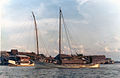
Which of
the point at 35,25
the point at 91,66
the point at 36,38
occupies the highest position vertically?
the point at 35,25

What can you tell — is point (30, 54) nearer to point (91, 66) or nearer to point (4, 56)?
point (4, 56)

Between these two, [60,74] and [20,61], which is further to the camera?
[20,61]

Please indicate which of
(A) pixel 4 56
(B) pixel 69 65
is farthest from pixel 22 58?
(B) pixel 69 65

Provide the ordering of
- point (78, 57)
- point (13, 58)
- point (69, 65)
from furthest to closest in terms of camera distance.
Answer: point (13, 58) < point (78, 57) < point (69, 65)

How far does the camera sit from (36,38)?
8762 centimetres

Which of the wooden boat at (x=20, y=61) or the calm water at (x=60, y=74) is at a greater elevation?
the wooden boat at (x=20, y=61)

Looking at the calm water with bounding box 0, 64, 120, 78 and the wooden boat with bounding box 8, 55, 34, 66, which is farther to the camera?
the wooden boat with bounding box 8, 55, 34, 66

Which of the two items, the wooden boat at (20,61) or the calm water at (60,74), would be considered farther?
the wooden boat at (20,61)

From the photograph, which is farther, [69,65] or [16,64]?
[16,64]

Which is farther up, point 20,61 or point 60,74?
point 20,61

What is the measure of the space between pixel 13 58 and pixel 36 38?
241ft

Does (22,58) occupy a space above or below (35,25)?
below

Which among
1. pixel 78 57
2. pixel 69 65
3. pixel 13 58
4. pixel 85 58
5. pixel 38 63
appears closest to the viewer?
pixel 38 63

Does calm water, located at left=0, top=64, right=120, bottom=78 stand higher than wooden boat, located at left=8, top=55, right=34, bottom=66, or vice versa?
wooden boat, located at left=8, top=55, right=34, bottom=66
